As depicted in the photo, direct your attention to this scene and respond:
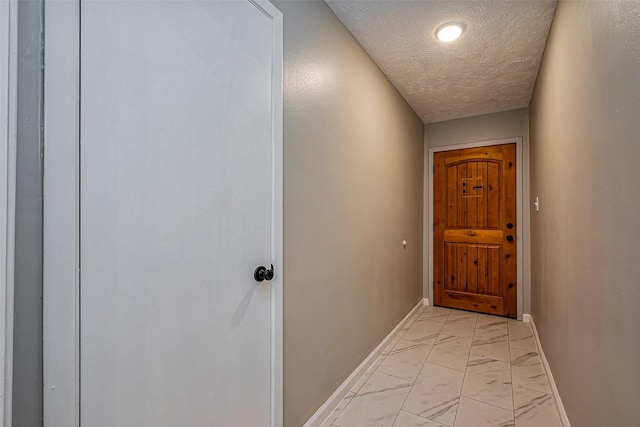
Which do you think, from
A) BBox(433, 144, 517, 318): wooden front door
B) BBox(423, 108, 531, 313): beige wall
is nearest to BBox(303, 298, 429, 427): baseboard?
BBox(433, 144, 517, 318): wooden front door

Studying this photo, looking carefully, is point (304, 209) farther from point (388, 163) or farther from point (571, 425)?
point (571, 425)

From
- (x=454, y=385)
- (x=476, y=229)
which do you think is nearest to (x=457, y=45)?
(x=476, y=229)

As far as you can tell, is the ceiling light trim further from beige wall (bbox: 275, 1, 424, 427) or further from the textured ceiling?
beige wall (bbox: 275, 1, 424, 427)

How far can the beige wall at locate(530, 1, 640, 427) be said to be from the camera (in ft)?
2.79

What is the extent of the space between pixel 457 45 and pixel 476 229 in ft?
7.32

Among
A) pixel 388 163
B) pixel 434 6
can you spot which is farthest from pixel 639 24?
pixel 388 163

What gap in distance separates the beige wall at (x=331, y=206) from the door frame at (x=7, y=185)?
931 mm

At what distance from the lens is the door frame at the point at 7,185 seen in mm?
623

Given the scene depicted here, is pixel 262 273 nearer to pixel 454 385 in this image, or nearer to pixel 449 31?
pixel 454 385

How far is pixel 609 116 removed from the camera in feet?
3.31

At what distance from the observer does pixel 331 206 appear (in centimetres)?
181

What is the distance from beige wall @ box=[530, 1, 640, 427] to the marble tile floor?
0.88ft

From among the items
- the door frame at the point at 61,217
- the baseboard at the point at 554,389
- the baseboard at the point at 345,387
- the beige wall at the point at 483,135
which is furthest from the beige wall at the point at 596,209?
the beige wall at the point at 483,135

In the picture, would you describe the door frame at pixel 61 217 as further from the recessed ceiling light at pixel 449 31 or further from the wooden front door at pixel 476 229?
the wooden front door at pixel 476 229
